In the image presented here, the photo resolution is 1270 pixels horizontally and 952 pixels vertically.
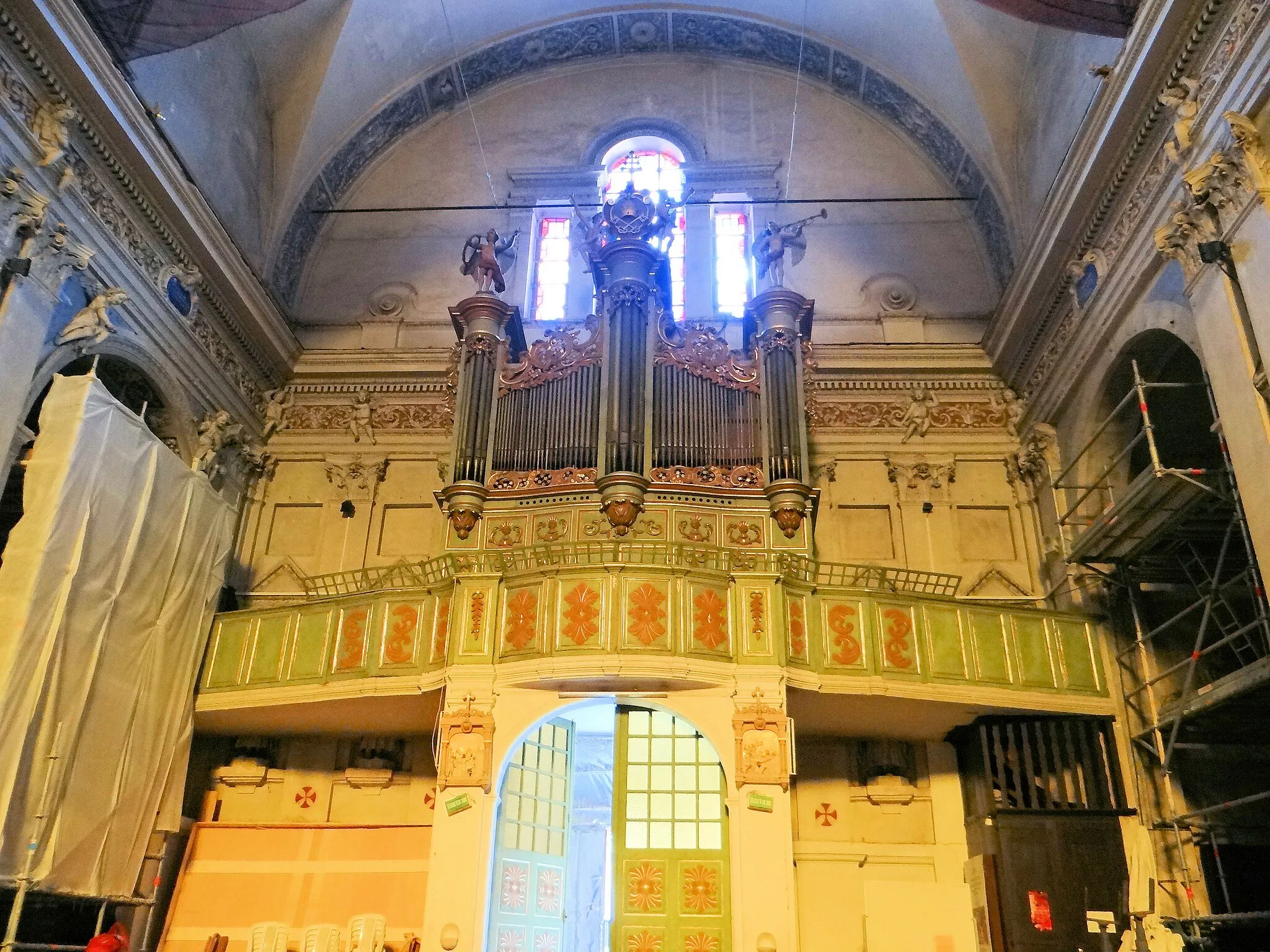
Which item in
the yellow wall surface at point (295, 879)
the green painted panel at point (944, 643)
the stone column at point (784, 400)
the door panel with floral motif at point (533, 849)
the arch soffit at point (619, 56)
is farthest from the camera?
the arch soffit at point (619, 56)

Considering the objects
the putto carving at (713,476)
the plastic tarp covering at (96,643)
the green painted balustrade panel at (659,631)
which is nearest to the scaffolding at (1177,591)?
the green painted balustrade panel at (659,631)

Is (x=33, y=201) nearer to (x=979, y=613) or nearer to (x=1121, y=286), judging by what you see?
(x=979, y=613)

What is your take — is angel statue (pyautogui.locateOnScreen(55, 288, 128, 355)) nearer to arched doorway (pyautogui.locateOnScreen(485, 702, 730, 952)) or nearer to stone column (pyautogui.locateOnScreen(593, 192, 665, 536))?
stone column (pyautogui.locateOnScreen(593, 192, 665, 536))

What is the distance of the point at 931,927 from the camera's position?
1009 cm

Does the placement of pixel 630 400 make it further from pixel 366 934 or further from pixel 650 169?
pixel 650 169

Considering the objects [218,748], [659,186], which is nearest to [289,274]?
[659,186]

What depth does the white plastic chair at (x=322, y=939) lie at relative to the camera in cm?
939

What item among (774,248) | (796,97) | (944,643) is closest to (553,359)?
(774,248)

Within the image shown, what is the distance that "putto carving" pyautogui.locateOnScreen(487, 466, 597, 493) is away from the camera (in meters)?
10.6

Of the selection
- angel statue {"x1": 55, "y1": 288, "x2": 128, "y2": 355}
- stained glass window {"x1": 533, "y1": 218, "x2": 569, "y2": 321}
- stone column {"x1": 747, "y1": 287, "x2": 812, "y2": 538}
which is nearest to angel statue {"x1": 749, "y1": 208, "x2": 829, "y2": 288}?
stone column {"x1": 747, "y1": 287, "x2": 812, "y2": 538}

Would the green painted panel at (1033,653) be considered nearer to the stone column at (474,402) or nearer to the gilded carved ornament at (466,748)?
the gilded carved ornament at (466,748)

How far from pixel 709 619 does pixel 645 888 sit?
234cm

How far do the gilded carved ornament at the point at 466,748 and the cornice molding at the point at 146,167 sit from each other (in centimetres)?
619

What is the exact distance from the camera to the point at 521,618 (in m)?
9.34
